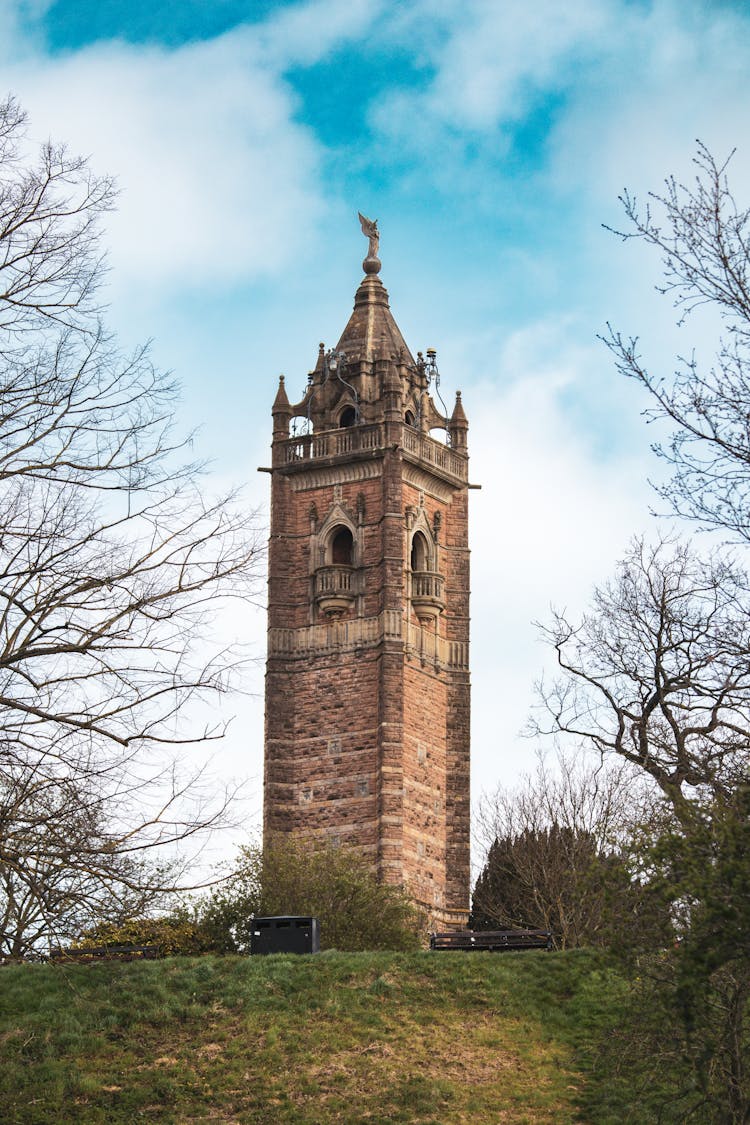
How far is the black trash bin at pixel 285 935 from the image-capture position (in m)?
38.1

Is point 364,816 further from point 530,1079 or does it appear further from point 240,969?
point 530,1079

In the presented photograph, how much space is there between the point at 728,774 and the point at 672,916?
3.33 metres

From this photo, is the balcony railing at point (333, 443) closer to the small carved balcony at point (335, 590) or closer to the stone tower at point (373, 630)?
the stone tower at point (373, 630)

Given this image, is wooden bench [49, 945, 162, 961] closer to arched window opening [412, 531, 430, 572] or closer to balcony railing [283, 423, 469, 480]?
arched window opening [412, 531, 430, 572]

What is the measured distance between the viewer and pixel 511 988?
3544cm

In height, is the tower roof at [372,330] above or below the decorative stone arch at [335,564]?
above

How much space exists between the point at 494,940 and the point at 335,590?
18021 millimetres

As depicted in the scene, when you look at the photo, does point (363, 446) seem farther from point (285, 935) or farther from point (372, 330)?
point (285, 935)

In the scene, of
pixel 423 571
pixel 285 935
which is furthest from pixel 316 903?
pixel 423 571

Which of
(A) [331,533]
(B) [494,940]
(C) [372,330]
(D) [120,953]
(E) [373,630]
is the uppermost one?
(C) [372,330]

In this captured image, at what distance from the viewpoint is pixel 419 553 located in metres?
60.0

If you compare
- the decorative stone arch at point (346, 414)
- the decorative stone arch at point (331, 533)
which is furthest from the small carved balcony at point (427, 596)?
the decorative stone arch at point (346, 414)

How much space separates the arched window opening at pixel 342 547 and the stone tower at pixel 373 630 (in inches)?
2.4

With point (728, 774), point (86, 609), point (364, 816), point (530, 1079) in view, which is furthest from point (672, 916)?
point (364, 816)
